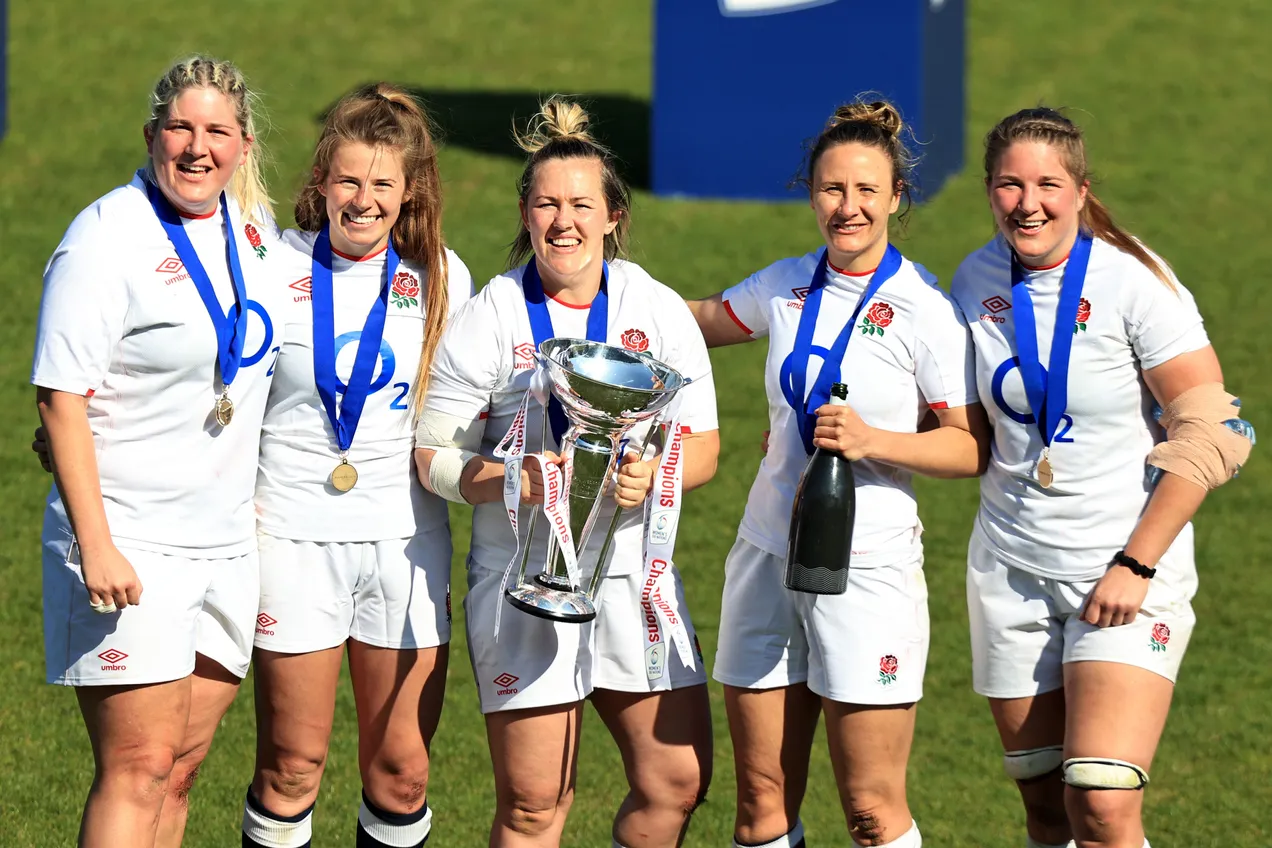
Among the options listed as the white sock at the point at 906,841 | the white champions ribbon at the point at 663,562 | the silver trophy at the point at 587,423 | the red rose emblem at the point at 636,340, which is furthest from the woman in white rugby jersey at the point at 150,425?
the white sock at the point at 906,841

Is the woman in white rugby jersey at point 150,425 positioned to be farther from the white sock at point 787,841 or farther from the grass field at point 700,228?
the grass field at point 700,228

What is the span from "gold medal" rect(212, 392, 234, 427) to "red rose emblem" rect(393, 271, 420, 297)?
49 cm

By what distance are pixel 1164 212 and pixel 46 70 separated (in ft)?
28.9

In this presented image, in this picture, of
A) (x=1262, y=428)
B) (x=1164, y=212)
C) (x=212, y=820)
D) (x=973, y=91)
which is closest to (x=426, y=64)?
(x=973, y=91)

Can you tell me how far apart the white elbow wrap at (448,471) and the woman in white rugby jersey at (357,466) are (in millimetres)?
193

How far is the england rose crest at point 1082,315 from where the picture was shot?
151 inches

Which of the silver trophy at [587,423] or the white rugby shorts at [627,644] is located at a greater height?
the silver trophy at [587,423]

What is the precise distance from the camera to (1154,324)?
3822mm

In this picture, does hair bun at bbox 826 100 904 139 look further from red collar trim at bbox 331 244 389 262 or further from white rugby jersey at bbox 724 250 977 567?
red collar trim at bbox 331 244 389 262

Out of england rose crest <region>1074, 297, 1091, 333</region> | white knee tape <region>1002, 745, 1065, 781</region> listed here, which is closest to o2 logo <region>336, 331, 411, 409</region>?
england rose crest <region>1074, 297, 1091, 333</region>

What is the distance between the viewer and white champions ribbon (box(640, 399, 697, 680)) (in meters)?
3.68

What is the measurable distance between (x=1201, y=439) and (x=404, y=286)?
1.85 meters

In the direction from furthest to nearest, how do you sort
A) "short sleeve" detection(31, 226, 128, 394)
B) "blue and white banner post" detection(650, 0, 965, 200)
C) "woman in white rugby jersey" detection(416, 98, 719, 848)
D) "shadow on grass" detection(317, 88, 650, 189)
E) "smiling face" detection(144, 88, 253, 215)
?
"shadow on grass" detection(317, 88, 650, 189)
"blue and white banner post" detection(650, 0, 965, 200)
"woman in white rugby jersey" detection(416, 98, 719, 848)
"smiling face" detection(144, 88, 253, 215)
"short sleeve" detection(31, 226, 128, 394)

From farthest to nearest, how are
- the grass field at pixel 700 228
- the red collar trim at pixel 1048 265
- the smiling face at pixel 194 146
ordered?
the grass field at pixel 700 228, the red collar trim at pixel 1048 265, the smiling face at pixel 194 146
